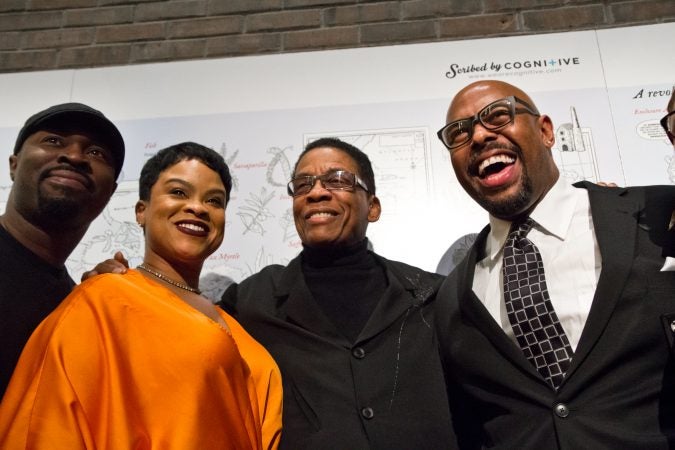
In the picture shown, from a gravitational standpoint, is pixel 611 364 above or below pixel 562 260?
below

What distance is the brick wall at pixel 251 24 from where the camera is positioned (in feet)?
8.23

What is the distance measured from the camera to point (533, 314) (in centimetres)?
127

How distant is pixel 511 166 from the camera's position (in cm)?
153

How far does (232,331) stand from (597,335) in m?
1.00

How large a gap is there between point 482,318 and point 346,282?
1.66 ft

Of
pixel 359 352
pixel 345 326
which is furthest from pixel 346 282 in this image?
pixel 359 352

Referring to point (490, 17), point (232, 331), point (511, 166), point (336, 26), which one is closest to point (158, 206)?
point (232, 331)

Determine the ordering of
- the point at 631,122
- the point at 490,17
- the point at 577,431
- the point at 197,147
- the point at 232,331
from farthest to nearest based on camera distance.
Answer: the point at 490,17 < the point at 631,122 < the point at 197,147 < the point at 232,331 < the point at 577,431

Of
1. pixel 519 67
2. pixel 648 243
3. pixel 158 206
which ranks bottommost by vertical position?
pixel 648 243

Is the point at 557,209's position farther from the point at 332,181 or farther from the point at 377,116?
the point at 377,116

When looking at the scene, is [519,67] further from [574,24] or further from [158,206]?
[158,206]

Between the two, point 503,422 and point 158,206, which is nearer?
point 503,422

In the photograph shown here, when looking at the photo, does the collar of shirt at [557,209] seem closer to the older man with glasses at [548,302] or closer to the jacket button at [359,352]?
the older man with glasses at [548,302]

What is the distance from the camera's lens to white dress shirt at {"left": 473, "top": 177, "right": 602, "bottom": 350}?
4.15 ft
